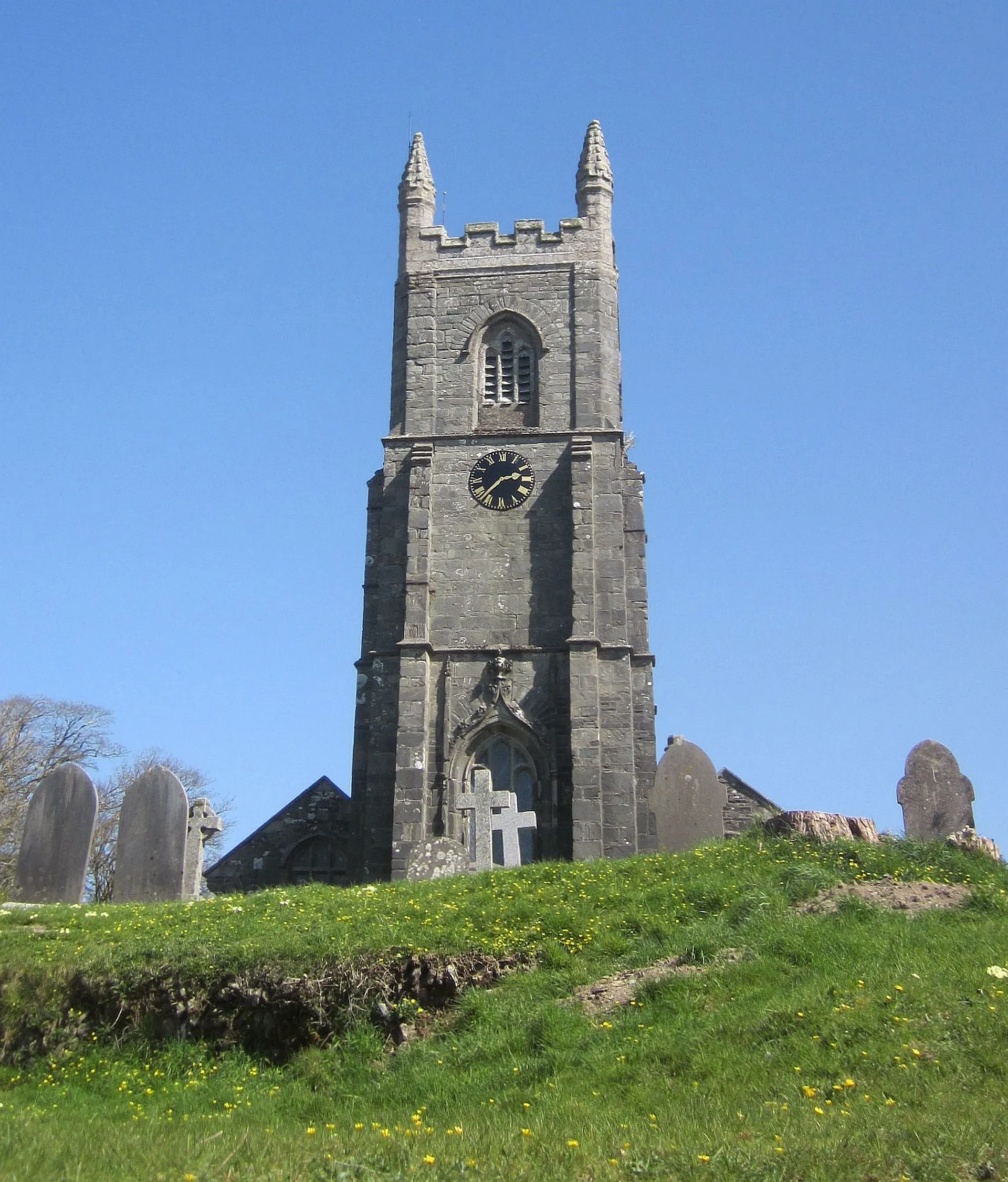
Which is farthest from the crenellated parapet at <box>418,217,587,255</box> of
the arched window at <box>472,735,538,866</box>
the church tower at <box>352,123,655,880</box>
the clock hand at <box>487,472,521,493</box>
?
the arched window at <box>472,735,538,866</box>

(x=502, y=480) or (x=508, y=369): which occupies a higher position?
(x=508, y=369)

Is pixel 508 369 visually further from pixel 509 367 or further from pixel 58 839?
pixel 58 839

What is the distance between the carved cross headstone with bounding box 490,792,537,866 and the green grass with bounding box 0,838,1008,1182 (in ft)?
17.2

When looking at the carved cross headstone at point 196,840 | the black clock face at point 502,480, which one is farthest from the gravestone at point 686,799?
the black clock face at point 502,480

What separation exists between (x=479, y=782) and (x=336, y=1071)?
10435mm

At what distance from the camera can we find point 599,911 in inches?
604

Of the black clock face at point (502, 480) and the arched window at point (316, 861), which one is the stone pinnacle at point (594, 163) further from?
the arched window at point (316, 861)

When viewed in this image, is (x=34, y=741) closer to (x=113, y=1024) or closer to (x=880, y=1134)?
(x=113, y=1024)

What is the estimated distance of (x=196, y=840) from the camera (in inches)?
811

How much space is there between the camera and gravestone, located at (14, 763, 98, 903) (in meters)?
19.8

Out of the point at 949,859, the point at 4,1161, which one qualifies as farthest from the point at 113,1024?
the point at 949,859

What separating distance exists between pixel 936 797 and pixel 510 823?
6.46 m

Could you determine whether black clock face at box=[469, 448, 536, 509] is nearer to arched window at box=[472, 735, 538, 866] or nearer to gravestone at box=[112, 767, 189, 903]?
arched window at box=[472, 735, 538, 866]

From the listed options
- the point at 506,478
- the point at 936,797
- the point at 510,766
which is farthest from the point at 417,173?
the point at 936,797
